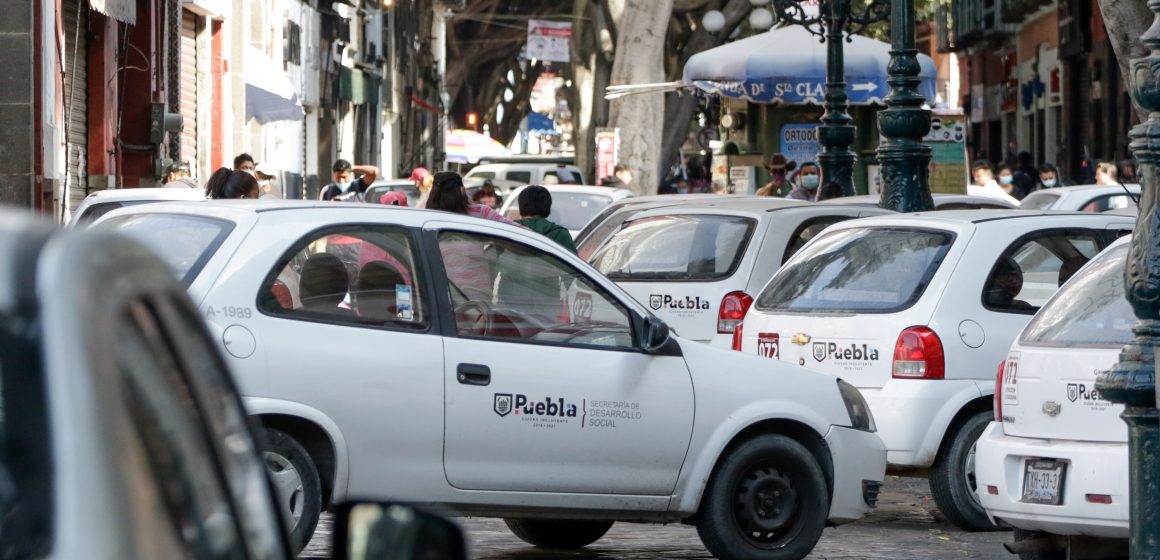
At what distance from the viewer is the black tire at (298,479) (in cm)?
717

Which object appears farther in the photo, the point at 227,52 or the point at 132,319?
the point at 227,52

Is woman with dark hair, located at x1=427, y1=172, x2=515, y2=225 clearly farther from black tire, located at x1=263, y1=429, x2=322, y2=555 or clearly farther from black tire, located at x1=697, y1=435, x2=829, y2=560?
black tire, located at x1=263, y1=429, x2=322, y2=555

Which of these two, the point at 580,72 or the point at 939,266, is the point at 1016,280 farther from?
the point at 580,72

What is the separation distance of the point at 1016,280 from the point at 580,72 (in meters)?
31.8

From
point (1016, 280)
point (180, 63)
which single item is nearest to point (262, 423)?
point (1016, 280)

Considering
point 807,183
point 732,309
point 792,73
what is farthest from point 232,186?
point 792,73

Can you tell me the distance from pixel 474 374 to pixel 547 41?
39.3 metres

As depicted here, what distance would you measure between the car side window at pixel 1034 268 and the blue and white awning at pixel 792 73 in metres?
14.1

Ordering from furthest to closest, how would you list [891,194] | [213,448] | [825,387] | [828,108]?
[828,108]
[891,194]
[825,387]
[213,448]

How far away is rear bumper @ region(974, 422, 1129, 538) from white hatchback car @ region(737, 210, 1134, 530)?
6.70ft

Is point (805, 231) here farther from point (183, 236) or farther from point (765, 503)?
point (183, 236)

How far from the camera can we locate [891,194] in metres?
14.6

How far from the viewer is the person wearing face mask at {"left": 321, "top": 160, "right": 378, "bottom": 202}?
2141 centimetres

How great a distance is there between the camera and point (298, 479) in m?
7.21
